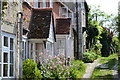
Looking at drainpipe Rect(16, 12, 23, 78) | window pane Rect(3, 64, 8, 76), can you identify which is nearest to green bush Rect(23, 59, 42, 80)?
drainpipe Rect(16, 12, 23, 78)

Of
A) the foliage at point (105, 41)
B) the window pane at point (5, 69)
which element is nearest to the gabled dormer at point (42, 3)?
the window pane at point (5, 69)

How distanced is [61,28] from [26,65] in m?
11.9

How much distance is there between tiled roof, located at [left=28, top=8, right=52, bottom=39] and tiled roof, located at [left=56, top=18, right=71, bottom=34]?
6376 mm

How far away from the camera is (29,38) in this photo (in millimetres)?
15711

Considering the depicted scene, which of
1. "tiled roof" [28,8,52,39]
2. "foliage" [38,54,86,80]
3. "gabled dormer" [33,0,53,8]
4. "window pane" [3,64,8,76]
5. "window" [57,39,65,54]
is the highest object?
"gabled dormer" [33,0,53,8]

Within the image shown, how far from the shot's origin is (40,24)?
16.4 m

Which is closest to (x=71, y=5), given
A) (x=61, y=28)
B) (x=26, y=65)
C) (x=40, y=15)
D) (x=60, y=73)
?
(x=61, y=28)

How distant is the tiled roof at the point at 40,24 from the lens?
15.9m

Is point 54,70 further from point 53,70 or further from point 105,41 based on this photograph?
point 105,41

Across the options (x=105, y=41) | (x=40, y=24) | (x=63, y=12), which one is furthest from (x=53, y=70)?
(x=105, y=41)

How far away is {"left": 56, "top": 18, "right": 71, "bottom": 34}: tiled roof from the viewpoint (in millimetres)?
23484

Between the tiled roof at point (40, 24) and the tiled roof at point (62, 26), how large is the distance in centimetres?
638

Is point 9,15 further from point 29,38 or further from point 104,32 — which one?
point 104,32

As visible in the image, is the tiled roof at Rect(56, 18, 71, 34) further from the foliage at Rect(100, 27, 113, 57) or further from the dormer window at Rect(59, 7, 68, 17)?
the foliage at Rect(100, 27, 113, 57)
